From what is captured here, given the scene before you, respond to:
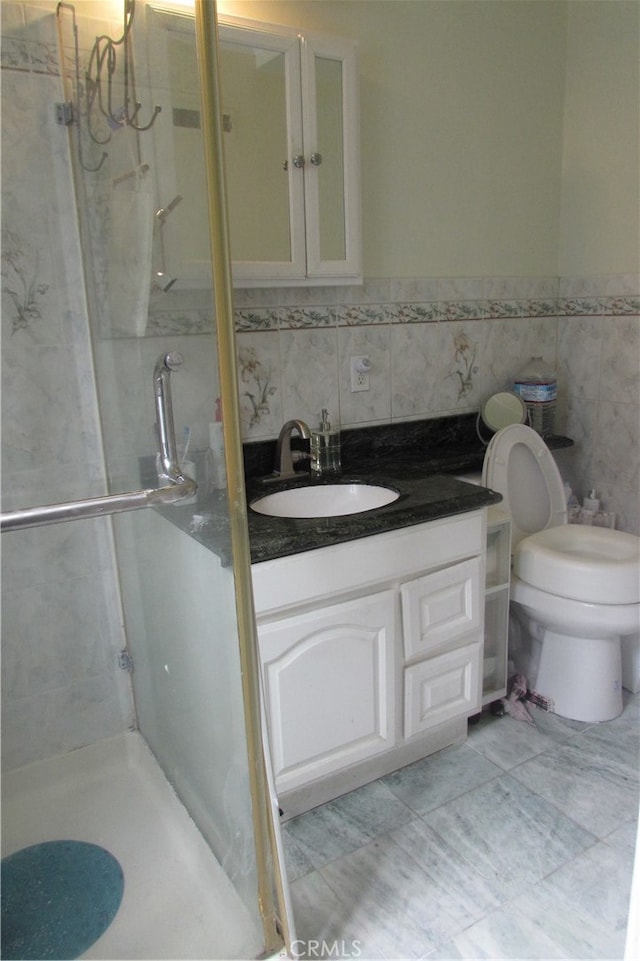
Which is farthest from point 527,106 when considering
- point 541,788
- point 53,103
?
point 541,788

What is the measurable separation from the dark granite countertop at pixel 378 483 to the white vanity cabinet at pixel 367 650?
0.12ft

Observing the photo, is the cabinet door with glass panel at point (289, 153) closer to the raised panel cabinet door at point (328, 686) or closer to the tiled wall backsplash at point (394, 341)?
the tiled wall backsplash at point (394, 341)

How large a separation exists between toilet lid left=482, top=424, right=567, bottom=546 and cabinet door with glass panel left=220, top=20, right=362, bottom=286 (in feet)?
2.37

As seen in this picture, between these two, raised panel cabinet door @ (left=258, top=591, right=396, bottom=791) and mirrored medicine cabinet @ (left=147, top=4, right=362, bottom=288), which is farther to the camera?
mirrored medicine cabinet @ (left=147, top=4, right=362, bottom=288)

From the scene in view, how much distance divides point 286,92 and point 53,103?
1.88ft

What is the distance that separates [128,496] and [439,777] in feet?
3.73

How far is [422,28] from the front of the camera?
2018mm

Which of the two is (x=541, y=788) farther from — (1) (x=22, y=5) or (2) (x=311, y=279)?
(1) (x=22, y=5)

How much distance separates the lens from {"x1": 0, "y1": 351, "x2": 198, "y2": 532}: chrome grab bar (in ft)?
3.85

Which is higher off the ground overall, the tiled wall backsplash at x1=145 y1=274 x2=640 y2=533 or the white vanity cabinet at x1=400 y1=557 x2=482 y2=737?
the tiled wall backsplash at x1=145 y1=274 x2=640 y2=533

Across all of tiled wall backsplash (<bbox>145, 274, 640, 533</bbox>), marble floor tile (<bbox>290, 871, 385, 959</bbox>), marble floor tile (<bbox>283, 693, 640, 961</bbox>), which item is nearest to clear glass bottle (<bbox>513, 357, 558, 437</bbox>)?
tiled wall backsplash (<bbox>145, 274, 640, 533</bbox>)

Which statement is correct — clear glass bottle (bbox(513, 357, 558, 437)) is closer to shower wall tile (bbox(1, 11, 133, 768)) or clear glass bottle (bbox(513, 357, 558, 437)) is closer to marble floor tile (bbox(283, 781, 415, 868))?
marble floor tile (bbox(283, 781, 415, 868))

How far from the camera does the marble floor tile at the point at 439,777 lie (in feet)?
5.64

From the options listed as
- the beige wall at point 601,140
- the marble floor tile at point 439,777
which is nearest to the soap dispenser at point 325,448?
the marble floor tile at point 439,777
